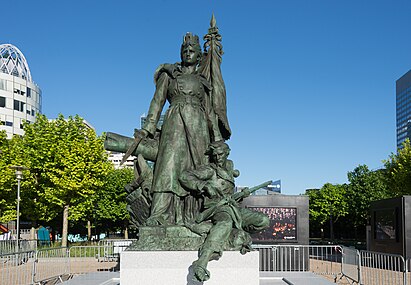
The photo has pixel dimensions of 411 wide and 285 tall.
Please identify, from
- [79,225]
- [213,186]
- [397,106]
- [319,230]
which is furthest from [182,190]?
[397,106]

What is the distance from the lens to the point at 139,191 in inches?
311

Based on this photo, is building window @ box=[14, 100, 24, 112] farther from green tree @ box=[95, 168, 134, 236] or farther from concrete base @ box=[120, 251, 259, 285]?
concrete base @ box=[120, 251, 259, 285]

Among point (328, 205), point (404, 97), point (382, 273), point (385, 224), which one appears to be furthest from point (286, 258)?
point (404, 97)

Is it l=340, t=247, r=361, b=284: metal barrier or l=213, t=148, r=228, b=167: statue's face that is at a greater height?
l=213, t=148, r=228, b=167: statue's face

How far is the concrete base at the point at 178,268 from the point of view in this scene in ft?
22.5

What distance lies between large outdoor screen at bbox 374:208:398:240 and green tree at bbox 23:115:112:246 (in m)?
16.8

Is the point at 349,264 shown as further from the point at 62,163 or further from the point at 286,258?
the point at 62,163

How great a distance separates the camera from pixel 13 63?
67.2 metres

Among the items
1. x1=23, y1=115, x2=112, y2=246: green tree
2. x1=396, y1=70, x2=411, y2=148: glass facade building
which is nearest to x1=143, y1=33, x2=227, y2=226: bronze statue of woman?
x1=23, y1=115, x2=112, y2=246: green tree

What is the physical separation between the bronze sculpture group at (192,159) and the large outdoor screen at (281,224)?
1277 cm

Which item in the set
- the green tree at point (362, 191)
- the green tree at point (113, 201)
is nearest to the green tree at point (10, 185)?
the green tree at point (113, 201)

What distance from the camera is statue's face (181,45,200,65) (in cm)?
829

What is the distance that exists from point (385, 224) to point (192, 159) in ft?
55.6

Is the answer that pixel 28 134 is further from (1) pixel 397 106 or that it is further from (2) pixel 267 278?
A: (1) pixel 397 106
